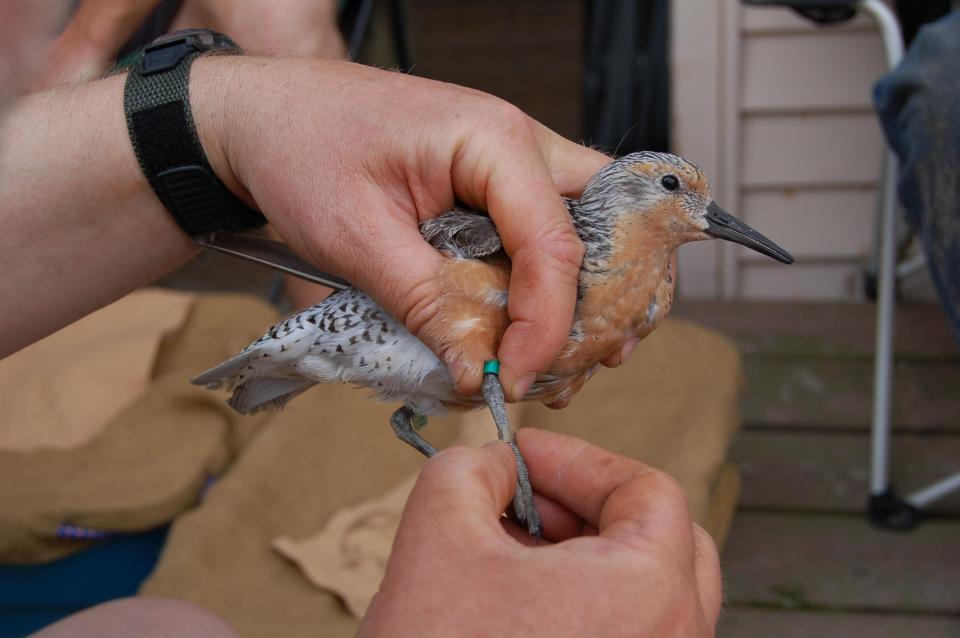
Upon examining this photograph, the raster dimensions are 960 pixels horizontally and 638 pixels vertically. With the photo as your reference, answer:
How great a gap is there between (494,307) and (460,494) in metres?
0.41

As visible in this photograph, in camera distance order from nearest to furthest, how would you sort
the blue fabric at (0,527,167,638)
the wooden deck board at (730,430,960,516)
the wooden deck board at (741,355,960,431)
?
the blue fabric at (0,527,167,638), the wooden deck board at (730,430,960,516), the wooden deck board at (741,355,960,431)

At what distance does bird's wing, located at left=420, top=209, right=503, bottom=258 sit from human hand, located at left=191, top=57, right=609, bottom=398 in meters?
0.02

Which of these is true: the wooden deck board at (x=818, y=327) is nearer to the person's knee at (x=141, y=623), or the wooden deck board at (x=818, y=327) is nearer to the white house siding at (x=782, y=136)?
the white house siding at (x=782, y=136)

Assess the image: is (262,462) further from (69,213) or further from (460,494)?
(460,494)

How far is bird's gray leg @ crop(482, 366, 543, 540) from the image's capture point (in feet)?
4.01

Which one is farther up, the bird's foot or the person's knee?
the bird's foot

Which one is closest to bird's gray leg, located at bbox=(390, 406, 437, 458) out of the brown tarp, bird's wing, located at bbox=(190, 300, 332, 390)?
bird's wing, located at bbox=(190, 300, 332, 390)

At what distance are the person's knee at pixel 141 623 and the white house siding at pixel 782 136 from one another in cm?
285

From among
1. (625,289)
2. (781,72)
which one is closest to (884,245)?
(781,72)

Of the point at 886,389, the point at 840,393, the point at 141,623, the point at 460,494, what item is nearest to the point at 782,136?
the point at 840,393

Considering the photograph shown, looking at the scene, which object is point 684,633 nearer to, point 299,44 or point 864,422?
point 299,44

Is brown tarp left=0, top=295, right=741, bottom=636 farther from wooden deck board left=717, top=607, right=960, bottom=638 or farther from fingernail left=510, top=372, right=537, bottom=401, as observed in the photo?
fingernail left=510, top=372, right=537, bottom=401

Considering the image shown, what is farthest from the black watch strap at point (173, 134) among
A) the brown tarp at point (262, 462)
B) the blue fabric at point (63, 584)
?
the blue fabric at point (63, 584)

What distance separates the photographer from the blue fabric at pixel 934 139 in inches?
82.5
